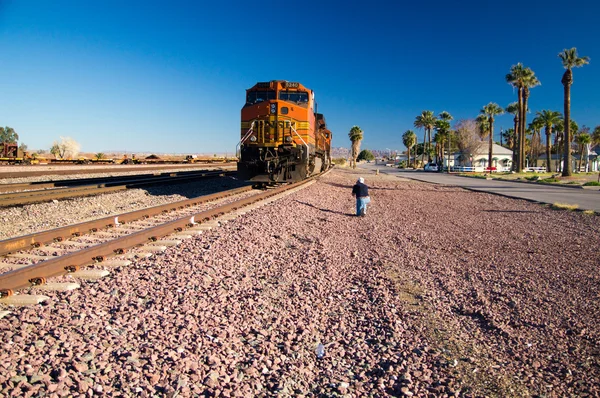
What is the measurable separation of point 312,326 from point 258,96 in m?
13.8

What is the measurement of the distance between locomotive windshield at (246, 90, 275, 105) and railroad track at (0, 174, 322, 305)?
739 centimetres

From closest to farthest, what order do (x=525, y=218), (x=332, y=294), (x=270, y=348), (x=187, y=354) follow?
(x=187, y=354) → (x=270, y=348) → (x=332, y=294) → (x=525, y=218)

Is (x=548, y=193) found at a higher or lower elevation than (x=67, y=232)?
lower

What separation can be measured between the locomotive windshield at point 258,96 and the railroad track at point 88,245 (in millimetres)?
7390

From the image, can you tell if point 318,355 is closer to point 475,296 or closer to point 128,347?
point 128,347

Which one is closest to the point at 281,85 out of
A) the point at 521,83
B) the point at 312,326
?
the point at 312,326

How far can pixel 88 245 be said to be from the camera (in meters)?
6.56

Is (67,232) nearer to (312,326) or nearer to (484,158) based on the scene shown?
(312,326)

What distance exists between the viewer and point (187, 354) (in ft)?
10.4

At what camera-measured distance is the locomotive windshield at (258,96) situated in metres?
16.4

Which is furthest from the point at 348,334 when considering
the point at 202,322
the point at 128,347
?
the point at 128,347

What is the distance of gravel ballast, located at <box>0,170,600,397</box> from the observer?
2922mm

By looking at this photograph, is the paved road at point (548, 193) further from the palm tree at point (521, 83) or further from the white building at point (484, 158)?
the white building at point (484, 158)

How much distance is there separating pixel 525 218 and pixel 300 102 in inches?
346
